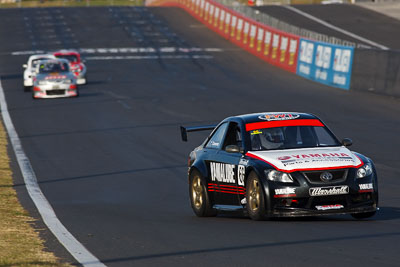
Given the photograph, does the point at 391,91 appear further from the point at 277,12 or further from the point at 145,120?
the point at 277,12

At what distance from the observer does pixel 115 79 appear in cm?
4419

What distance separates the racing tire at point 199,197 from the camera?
12.3 m

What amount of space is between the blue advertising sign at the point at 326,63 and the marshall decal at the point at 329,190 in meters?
25.1

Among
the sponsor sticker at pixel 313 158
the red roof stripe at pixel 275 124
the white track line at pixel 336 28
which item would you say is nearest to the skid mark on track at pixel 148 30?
the white track line at pixel 336 28

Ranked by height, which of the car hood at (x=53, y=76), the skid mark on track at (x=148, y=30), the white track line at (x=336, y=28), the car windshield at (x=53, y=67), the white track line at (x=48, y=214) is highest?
the white track line at (x=48, y=214)

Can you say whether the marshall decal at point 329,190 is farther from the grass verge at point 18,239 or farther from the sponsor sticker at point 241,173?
the grass verge at point 18,239

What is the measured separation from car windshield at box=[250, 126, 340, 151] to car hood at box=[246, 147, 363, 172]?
0.32 metres

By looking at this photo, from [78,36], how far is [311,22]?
1677 cm

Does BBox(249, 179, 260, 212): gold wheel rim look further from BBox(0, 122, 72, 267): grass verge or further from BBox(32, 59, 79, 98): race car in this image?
BBox(32, 59, 79, 98): race car

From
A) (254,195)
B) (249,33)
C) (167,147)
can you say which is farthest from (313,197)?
(249,33)

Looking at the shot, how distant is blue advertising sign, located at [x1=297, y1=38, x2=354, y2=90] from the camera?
3614 centimetres

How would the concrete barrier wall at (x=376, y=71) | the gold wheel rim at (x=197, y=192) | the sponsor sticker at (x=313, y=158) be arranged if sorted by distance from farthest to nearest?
the concrete barrier wall at (x=376, y=71) < the gold wheel rim at (x=197, y=192) < the sponsor sticker at (x=313, y=158)

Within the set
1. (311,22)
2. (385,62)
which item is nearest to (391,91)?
(385,62)

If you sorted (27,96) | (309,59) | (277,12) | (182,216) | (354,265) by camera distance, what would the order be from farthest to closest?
1. (277,12)
2. (309,59)
3. (27,96)
4. (182,216)
5. (354,265)
